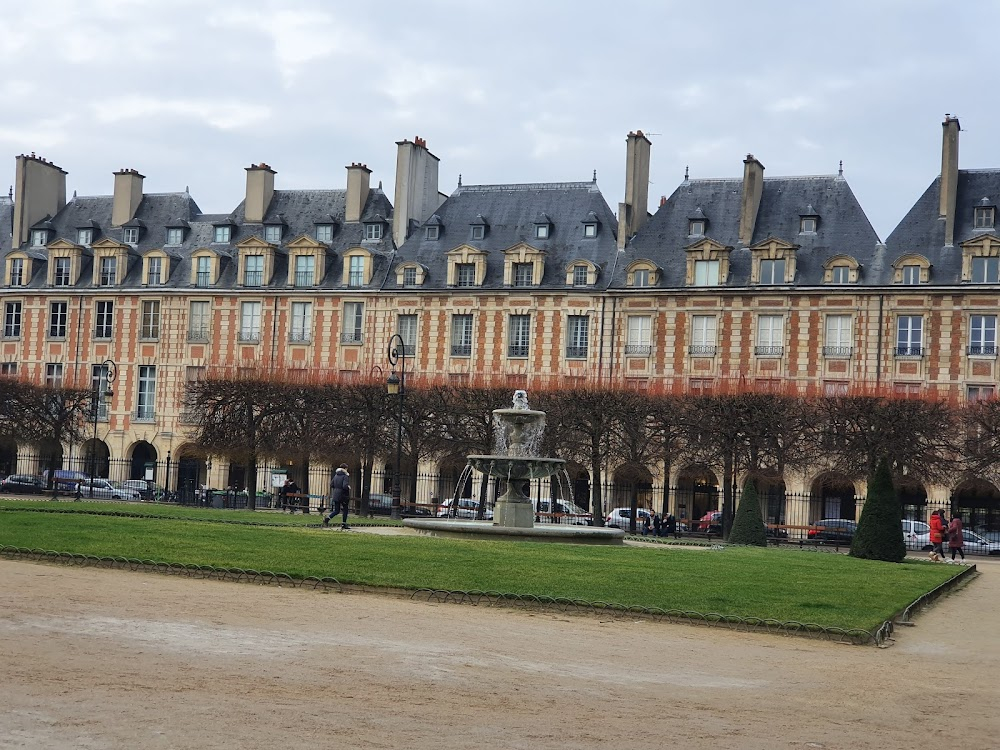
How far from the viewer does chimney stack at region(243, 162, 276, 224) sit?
5366 centimetres

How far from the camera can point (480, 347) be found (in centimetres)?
4881

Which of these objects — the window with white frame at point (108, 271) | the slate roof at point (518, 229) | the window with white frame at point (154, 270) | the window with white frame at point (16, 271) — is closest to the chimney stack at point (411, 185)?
the slate roof at point (518, 229)

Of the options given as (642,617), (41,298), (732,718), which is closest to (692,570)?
(642,617)

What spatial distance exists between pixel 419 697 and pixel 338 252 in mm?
43755

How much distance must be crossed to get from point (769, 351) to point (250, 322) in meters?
18.9

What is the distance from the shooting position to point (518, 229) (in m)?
50.7

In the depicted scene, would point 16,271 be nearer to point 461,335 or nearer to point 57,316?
point 57,316

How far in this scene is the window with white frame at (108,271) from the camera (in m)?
53.6

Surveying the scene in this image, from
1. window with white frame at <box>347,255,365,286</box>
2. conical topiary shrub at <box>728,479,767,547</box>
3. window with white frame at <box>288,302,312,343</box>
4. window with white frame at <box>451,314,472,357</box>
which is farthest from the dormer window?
window with white frame at <box>288,302,312,343</box>

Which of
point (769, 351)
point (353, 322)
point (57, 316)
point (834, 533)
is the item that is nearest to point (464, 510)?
point (834, 533)

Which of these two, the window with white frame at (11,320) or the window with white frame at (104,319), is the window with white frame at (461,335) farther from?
the window with white frame at (11,320)

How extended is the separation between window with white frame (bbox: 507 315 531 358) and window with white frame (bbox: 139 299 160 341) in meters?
13.7

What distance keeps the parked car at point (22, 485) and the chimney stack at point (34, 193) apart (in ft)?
42.5

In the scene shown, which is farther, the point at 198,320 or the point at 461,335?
the point at 198,320
